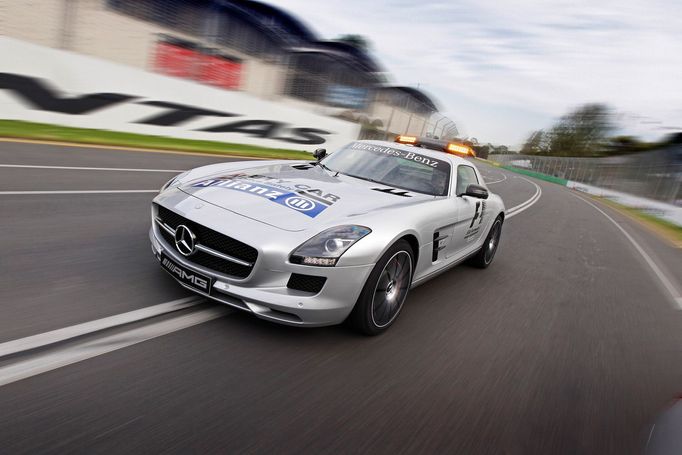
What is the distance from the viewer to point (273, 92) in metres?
17.9

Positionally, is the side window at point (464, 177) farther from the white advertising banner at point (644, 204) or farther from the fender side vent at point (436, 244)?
the white advertising banner at point (644, 204)

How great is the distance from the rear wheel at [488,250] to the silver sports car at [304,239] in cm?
A: 140

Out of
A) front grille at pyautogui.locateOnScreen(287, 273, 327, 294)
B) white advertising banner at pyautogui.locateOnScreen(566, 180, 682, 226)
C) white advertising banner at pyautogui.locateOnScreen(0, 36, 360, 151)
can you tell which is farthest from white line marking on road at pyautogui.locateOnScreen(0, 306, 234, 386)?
white advertising banner at pyautogui.locateOnScreen(566, 180, 682, 226)

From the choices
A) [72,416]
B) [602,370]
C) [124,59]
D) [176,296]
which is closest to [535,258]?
[602,370]

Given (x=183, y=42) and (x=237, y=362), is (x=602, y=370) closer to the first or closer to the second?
(x=237, y=362)

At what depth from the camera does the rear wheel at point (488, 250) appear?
580 cm

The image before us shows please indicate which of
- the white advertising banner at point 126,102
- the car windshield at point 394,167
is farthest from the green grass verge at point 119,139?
the car windshield at point 394,167

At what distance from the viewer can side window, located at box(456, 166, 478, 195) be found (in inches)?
188

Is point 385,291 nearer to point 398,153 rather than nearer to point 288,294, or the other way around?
point 288,294

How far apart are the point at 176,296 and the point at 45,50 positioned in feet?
31.9

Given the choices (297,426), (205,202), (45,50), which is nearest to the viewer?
(297,426)

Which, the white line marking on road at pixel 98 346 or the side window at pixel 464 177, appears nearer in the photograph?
the white line marking on road at pixel 98 346

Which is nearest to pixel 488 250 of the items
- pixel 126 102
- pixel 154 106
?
pixel 126 102

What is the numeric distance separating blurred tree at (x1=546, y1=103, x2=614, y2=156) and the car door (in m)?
88.4
